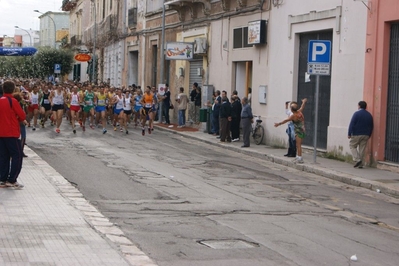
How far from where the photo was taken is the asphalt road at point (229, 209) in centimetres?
843

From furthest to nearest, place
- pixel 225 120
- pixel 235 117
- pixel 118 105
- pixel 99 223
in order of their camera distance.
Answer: pixel 118 105, pixel 235 117, pixel 225 120, pixel 99 223

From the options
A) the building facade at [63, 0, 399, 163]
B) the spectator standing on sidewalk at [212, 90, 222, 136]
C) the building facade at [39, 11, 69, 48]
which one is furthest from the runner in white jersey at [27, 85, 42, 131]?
the building facade at [39, 11, 69, 48]

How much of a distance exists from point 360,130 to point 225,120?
756cm

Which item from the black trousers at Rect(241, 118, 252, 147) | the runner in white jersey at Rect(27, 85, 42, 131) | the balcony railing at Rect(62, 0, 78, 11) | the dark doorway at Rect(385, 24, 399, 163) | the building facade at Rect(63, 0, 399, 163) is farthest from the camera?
the balcony railing at Rect(62, 0, 78, 11)

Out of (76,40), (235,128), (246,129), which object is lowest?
(235,128)

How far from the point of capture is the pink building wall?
18562 millimetres

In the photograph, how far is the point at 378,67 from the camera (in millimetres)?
18719

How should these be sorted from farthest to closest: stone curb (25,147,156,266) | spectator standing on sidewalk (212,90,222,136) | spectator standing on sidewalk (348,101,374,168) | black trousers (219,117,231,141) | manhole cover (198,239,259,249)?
spectator standing on sidewalk (212,90,222,136), black trousers (219,117,231,141), spectator standing on sidewalk (348,101,374,168), manhole cover (198,239,259,249), stone curb (25,147,156,266)

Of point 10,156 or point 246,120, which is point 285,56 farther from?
point 10,156

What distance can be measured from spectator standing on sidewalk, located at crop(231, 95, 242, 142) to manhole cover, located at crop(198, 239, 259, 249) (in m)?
16.6

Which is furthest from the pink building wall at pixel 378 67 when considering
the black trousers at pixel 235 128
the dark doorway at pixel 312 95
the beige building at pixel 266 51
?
the black trousers at pixel 235 128

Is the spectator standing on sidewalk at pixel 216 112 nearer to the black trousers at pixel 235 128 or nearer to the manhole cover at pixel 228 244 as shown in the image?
the black trousers at pixel 235 128

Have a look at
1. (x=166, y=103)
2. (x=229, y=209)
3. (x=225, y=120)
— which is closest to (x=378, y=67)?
(x=225, y=120)

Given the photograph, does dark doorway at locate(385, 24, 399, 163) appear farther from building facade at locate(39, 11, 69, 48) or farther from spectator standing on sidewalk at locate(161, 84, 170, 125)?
building facade at locate(39, 11, 69, 48)
